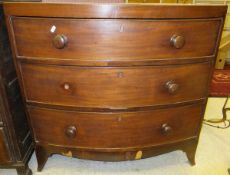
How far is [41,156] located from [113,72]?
2.24 ft

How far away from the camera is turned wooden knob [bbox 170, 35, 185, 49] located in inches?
32.9

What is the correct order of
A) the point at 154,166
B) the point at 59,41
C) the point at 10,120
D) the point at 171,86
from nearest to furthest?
the point at 59,41 < the point at 171,86 < the point at 10,120 < the point at 154,166

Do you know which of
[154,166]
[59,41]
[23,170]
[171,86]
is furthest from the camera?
[154,166]

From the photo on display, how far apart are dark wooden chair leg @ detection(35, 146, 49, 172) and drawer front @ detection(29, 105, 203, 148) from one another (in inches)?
3.7

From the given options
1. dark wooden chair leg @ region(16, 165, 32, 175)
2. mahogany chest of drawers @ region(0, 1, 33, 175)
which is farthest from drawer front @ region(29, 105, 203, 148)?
dark wooden chair leg @ region(16, 165, 32, 175)

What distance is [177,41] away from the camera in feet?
2.74

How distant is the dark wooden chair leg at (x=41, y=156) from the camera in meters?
1.16

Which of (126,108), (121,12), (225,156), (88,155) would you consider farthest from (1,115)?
(225,156)

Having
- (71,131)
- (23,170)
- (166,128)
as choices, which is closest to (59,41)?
(71,131)

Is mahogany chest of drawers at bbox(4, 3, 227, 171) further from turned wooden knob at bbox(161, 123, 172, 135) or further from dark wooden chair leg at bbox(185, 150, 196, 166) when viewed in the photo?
dark wooden chair leg at bbox(185, 150, 196, 166)

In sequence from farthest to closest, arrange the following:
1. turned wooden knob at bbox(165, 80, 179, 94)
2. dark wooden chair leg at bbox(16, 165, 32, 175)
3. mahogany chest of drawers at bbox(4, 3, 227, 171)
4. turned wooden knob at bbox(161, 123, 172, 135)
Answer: dark wooden chair leg at bbox(16, 165, 32, 175) < turned wooden knob at bbox(161, 123, 172, 135) < turned wooden knob at bbox(165, 80, 179, 94) < mahogany chest of drawers at bbox(4, 3, 227, 171)

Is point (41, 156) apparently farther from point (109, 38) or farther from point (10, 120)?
point (109, 38)

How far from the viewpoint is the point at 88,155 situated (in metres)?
1.10

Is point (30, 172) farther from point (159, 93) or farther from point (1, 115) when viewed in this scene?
point (159, 93)
